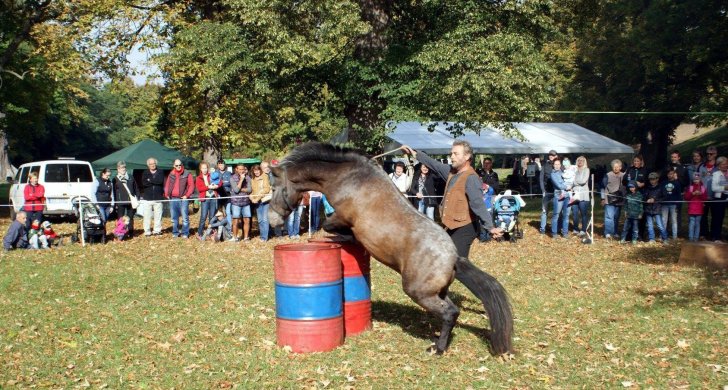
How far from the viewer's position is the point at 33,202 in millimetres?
16469

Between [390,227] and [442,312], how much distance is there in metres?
1.03

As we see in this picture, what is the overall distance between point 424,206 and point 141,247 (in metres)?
7.21

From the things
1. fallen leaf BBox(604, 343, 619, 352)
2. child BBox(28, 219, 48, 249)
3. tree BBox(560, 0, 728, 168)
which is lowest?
fallen leaf BBox(604, 343, 619, 352)

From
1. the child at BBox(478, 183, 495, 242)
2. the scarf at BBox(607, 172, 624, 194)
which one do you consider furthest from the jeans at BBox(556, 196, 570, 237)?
the child at BBox(478, 183, 495, 242)

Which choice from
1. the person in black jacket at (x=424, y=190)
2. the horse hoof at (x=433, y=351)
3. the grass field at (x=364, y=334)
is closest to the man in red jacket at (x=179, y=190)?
the grass field at (x=364, y=334)

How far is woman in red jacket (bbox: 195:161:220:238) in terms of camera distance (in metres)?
17.8

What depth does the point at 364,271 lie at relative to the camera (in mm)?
8086

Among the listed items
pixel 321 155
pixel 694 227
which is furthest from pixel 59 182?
pixel 694 227

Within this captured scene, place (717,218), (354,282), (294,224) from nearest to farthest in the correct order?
(354,282), (717,218), (294,224)

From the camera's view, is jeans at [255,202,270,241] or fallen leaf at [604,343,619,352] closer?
fallen leaf at [604,343,619,352]

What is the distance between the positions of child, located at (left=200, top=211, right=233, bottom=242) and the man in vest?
10.3 m

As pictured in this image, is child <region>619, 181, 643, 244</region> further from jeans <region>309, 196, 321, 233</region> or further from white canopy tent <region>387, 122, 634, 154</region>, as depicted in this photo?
white canopy tent <region>387, 122, 634, 154</region>

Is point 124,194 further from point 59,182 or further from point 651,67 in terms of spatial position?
point 651,67

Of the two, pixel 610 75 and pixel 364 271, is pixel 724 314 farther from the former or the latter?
pixel 610 75
